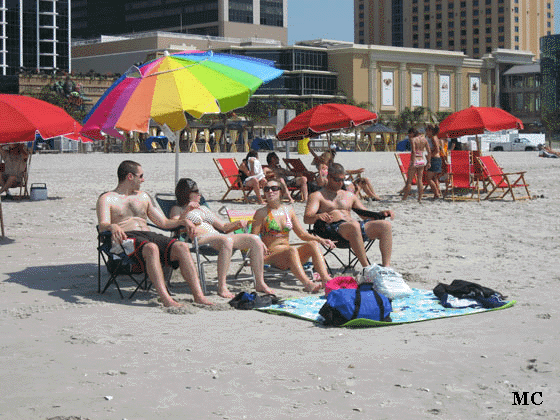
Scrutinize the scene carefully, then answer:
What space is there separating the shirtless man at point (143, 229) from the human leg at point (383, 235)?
5.50 ft

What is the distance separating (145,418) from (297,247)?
3532 mm

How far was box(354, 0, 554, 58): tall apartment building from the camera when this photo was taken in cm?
14062

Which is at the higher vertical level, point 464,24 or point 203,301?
point 464,24

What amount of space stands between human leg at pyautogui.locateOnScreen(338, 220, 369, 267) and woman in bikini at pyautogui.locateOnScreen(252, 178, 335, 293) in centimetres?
30

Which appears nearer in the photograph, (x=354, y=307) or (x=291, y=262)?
(x=354, y=307)

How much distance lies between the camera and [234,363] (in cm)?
495

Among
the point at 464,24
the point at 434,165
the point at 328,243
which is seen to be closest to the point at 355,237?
the point at 328,243

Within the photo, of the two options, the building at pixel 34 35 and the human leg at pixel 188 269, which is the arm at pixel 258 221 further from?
the building at pixel 34 35

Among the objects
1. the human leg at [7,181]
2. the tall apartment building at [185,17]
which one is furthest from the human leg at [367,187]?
the tall apartment building at [185,17]

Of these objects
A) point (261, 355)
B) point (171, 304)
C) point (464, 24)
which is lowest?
point (261, 355)

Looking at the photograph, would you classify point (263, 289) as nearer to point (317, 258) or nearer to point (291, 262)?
point (291, 262)

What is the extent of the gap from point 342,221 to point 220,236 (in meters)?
1.26

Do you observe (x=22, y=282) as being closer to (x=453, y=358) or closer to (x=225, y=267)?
(x=225, y=267)

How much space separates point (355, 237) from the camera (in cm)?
756
